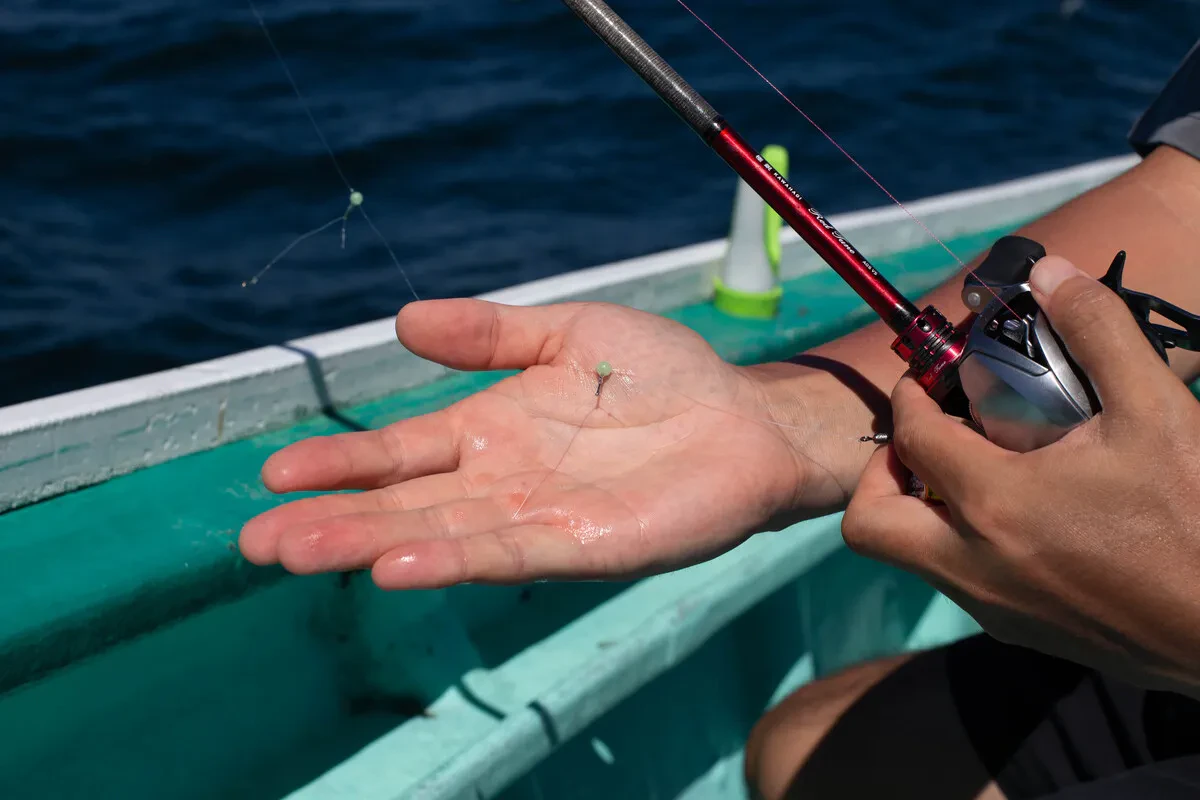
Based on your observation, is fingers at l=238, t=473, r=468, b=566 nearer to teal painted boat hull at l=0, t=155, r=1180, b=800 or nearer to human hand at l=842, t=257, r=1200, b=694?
teal painted boat hull at l=0, t=155, r=1180, b=800

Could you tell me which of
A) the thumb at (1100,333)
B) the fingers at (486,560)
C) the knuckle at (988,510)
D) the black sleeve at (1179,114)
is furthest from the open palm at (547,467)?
the black sleeve at (1179,114)

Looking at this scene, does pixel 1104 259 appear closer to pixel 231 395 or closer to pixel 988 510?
pixel 988 510

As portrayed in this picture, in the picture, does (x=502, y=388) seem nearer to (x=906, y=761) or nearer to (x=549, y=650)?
(x=549, y=650)

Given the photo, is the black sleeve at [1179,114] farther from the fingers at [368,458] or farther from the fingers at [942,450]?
the fingers at [368,458]

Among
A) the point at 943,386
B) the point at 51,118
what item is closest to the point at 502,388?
the point at 943,386

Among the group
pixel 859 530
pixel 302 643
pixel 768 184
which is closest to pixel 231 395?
pixel 302 643

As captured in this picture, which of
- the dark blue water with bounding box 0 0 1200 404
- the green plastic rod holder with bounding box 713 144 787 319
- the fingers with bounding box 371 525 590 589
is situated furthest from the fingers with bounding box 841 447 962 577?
the dark blue water with bounding box 0 0 1200 404
